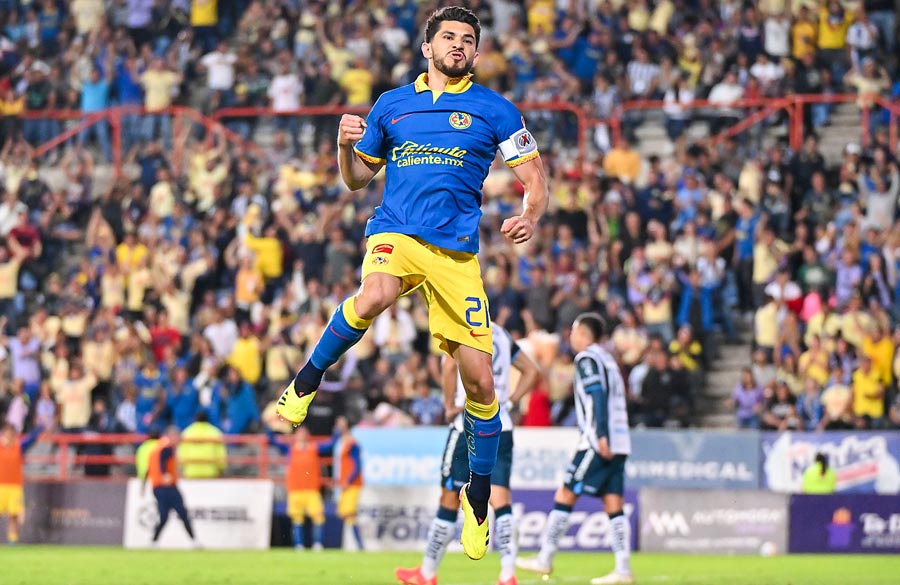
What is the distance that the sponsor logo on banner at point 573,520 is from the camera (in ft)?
78.1

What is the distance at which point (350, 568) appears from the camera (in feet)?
64.6

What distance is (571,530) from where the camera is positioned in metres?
24.2

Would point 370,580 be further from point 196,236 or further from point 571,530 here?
point 196,236

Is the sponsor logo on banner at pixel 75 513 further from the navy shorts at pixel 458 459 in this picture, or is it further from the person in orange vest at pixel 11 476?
the navy shorts at pixel 458 459

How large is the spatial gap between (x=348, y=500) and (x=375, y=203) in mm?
6285

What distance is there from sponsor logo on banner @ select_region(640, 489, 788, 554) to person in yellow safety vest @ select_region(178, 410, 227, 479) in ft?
21.6

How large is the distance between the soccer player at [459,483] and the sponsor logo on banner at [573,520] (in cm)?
822

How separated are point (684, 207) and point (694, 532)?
5.93m

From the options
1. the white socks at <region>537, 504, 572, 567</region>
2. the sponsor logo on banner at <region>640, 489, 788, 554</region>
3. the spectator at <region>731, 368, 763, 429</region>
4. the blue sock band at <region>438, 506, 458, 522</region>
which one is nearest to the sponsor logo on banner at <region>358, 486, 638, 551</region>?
the sponsor logo on banner at <region>640, 489, 788, 554</region>

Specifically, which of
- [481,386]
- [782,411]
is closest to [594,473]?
[481,386]

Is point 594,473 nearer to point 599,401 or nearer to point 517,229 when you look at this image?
point 599,401

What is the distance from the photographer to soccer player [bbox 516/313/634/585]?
1653 centimetres

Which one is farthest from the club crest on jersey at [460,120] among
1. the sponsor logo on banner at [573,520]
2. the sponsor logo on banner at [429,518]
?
the sponsor logo on banner at [573,520]

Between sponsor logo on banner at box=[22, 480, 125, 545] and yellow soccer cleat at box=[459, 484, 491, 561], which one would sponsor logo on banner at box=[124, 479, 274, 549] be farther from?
yellow soccer cleat at box=[459, 484, 491, 561]
